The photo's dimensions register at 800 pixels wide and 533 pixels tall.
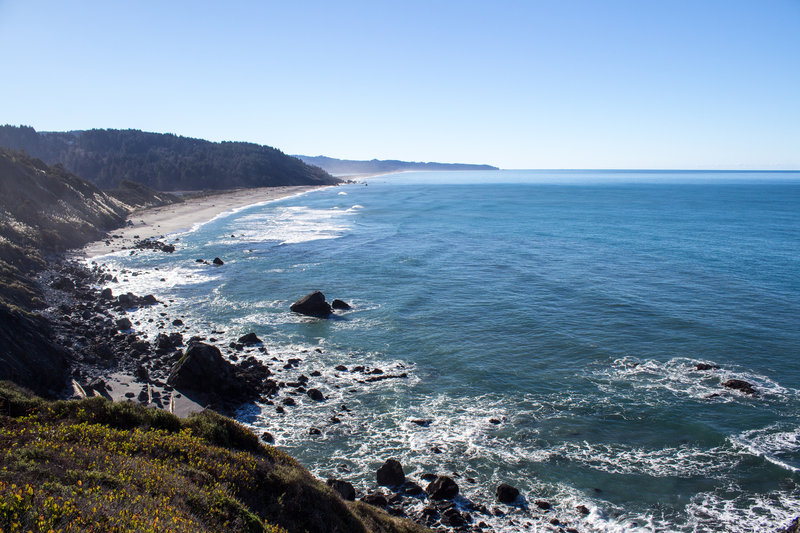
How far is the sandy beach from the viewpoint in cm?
6888

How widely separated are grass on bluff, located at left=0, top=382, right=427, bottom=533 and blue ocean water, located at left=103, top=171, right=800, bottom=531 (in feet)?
18.8

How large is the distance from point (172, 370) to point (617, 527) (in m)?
23.5

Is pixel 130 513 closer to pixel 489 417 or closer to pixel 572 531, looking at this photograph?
pixel 572 531

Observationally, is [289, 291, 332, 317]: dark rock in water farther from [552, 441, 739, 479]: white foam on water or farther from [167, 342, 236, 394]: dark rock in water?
[552, 441, 739, 479]: white foam on water

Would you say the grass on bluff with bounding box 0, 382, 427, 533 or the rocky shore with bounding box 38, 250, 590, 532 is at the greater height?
the grass on bluff with bounding box 0, 382, 427, 533

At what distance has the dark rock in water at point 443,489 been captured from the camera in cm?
1853

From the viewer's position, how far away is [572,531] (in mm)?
17000

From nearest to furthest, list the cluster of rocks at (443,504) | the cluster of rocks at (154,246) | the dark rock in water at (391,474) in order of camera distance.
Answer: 1. the cluster of rocks at (443,504)
2. the dark rock in water at (391,474)
3. the cluster of rocks at (154,246)

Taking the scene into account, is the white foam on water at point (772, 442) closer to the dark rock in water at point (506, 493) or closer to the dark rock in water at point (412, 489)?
the dark rock in water at point (506, 493)

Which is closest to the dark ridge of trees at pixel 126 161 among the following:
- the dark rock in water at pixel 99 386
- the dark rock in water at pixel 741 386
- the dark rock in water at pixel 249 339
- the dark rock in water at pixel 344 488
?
the dark rock in water at pixel 249 339

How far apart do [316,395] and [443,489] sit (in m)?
9.94

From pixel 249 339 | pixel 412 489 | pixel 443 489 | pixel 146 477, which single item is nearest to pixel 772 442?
pixel 443 489

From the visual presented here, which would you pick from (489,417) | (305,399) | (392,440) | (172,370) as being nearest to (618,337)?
(489,417)

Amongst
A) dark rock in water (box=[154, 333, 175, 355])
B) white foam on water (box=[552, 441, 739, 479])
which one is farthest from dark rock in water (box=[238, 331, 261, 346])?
white foam on water (box=[552, 441, 739, 479])
